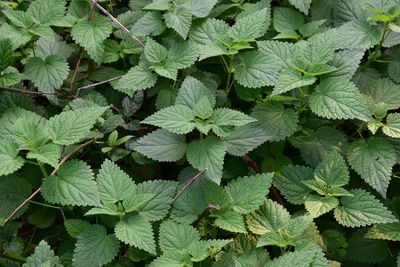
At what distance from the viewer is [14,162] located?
5.88 feet

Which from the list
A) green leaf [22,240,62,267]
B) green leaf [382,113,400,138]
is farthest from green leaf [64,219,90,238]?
green leaf [382,113,400,138]

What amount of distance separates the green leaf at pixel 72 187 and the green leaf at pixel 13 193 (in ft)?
0.78

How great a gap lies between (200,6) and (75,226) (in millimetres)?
1228

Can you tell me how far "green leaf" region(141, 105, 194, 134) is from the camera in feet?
6.27

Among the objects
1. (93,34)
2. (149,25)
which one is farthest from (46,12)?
(149,25)

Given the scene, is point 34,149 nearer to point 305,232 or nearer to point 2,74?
point 2,74

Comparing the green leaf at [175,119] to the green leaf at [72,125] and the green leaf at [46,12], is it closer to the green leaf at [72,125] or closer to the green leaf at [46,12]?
the green leaf at [72,125]

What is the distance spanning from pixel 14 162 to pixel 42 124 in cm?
41

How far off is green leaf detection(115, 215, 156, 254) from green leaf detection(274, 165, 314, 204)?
0.62m

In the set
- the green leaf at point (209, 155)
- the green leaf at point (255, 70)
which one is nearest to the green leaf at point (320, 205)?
the green leaf at point (209, 155)

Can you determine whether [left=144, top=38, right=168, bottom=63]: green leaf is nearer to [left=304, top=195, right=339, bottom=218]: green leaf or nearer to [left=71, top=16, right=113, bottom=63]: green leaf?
[left=71, top=16, right=113, bottom=63]: green leaf

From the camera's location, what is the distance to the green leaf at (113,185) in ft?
6.04

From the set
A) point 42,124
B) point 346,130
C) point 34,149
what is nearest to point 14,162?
point 34,149

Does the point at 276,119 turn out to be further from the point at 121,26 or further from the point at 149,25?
the point at 121,26
